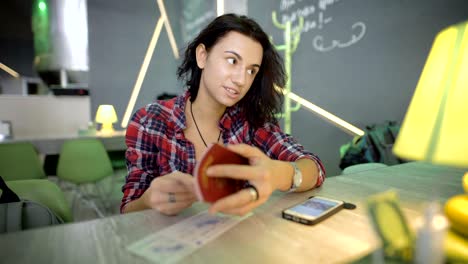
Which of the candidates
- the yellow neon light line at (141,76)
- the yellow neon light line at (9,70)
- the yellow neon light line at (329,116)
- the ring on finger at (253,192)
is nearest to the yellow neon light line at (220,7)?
the yellow neon light line at (329,116)

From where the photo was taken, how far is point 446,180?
3.55 feet

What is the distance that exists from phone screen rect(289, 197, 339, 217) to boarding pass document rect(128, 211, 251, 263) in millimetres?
129

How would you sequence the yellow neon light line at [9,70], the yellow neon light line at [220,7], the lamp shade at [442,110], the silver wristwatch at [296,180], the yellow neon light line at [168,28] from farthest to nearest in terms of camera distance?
the yellow neon light line at [168,28]
the yellow neon light line at [9,70]
the yellow neon light line at [220,7]
the silver wristwatch at [296,180]
the lamp shade at [442,110]

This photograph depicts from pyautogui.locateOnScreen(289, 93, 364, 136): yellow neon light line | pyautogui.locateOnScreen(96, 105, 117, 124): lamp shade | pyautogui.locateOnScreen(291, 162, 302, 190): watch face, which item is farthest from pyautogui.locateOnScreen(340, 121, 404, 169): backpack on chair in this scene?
pyautogui.locateOnScreen(96, 105, 117, 124): lamp shade

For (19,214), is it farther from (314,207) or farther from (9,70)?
(9,70)

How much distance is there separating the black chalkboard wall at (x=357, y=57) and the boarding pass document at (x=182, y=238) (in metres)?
1.96

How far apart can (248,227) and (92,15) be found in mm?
4707

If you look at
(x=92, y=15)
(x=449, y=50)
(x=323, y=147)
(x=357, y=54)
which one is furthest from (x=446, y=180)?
(x=92, y=15)

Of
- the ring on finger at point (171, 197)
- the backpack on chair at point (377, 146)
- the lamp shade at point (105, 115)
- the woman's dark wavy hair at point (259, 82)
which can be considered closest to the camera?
the ring on finger at point (171, 197)

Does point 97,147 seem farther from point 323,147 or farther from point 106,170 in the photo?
point 323,147

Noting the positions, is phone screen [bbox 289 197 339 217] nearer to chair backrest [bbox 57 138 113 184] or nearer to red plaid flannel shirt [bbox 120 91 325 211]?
red plaid flannel shirt [bbox 120 91 325 211]

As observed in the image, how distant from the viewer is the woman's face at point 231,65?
105 cm

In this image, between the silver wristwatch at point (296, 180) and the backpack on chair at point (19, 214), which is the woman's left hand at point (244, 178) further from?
the backpack on chair at point (19, 214)

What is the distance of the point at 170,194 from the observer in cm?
69
